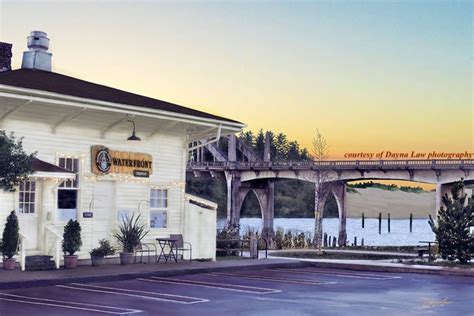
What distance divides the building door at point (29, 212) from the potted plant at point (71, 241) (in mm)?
863

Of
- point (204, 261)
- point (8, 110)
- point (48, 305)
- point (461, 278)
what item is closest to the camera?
point (48, 305)

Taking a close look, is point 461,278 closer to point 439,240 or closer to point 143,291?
point 439,240

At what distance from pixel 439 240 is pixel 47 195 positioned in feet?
41.3

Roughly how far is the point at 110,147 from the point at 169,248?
3.71 meters

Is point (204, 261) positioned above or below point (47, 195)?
below

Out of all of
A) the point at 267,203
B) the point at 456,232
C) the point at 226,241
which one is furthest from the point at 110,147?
the point at 267,203

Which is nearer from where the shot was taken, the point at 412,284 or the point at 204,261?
the point at 412,284

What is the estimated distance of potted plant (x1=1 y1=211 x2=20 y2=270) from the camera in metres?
19.7

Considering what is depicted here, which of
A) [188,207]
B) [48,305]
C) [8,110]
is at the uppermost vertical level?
[8,110]

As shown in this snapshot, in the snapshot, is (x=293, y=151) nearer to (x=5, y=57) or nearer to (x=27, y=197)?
(x=5, y=57)

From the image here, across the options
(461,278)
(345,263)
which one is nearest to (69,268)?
(345,263)

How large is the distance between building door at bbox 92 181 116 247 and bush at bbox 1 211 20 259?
3.23 metres

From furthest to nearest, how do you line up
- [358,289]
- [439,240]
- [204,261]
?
[439,240], [204,261], [358,289]

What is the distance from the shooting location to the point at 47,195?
2153 centimetres
